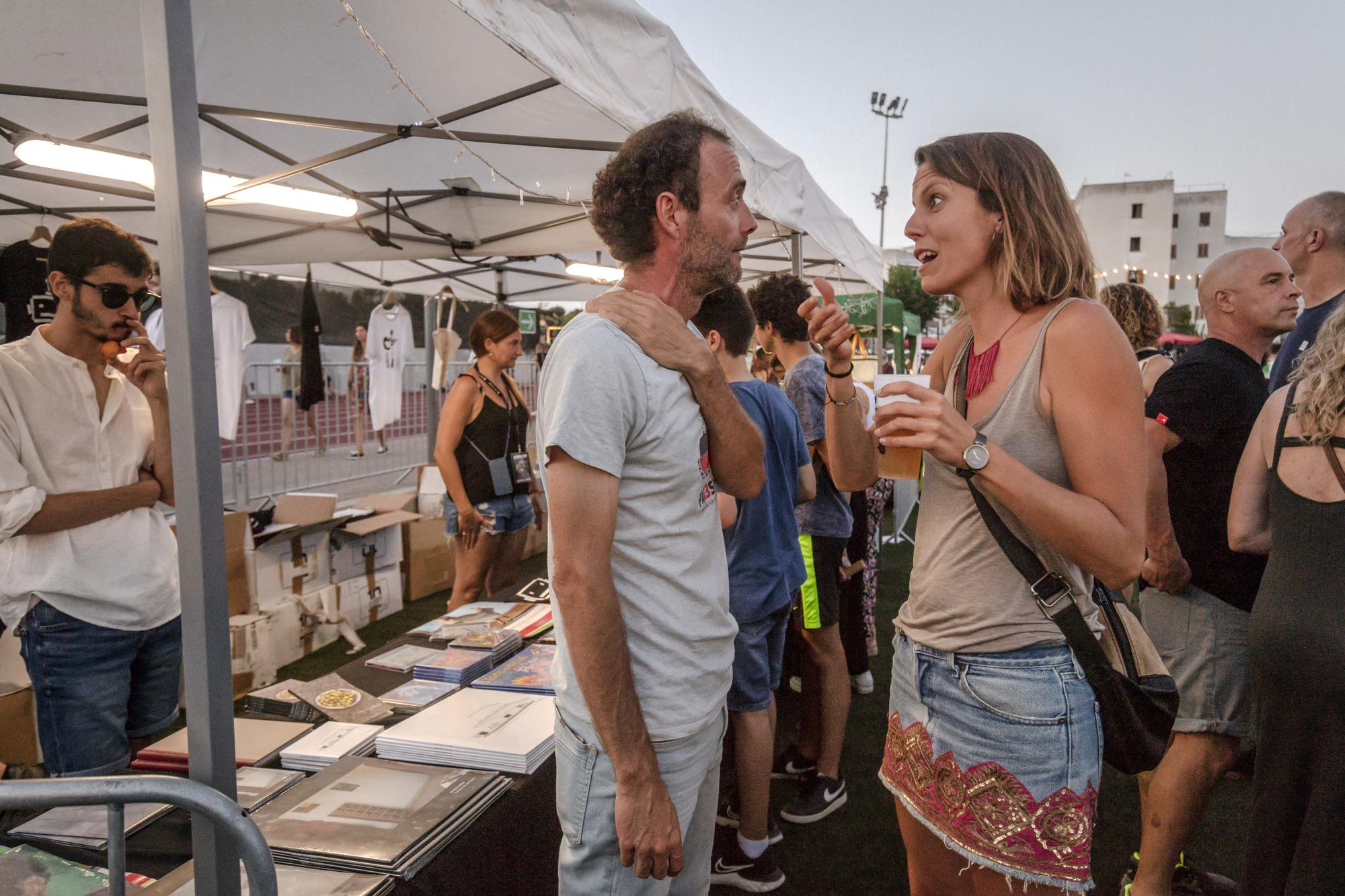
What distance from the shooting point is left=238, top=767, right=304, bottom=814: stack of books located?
1713 mm

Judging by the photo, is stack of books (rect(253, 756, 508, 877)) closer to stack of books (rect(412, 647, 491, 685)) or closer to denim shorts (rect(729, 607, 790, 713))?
stack of books (rect(412, 647, 491, 685))

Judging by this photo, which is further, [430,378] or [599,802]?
[430,378]

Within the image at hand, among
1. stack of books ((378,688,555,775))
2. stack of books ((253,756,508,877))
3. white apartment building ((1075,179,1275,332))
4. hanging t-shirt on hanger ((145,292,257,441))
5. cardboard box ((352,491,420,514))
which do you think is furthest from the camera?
white apartment building ((1075,179,1275,332))

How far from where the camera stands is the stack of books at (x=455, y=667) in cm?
238

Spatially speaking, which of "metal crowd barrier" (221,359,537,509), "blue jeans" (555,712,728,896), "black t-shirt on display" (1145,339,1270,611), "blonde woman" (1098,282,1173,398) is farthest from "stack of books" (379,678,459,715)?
"metal crowd barrier" (221,359,537,509)

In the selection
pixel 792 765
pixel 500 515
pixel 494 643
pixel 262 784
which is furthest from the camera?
pixel 500 515

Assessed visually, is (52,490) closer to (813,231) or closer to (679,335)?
(679,335)

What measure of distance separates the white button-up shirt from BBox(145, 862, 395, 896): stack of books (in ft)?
3.06

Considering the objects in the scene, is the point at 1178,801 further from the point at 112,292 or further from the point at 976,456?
the point at 112,292

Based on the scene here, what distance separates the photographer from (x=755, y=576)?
2.60 metres

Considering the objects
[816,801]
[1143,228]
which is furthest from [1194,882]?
[1143,228]

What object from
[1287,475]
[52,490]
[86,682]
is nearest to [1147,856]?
[1287,475]

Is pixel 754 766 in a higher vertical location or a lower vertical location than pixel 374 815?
lower

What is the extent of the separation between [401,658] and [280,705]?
422mm
